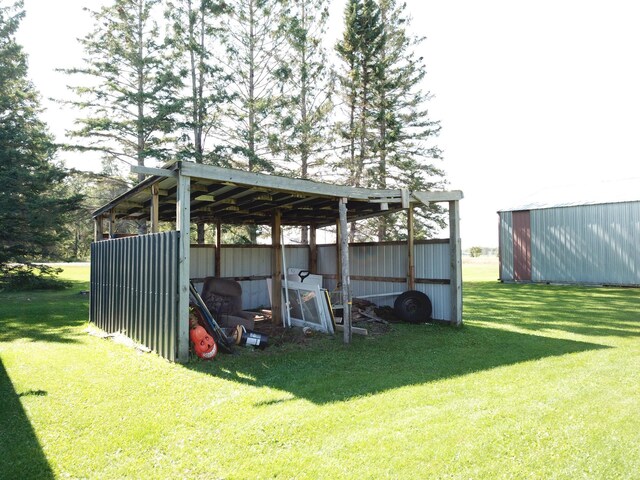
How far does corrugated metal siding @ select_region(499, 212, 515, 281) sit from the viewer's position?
19.4 m

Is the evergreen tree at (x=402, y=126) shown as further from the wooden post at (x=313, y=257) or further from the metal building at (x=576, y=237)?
the wooden post at (x=313, y=257)

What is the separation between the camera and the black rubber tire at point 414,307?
8.27 m

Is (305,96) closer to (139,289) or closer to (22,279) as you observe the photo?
(139,289)

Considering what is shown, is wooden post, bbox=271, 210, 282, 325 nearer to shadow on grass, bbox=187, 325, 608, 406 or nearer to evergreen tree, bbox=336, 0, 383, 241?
shadow on grass, bbox=187, 325, 608, 406

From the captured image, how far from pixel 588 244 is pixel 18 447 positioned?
19357mm

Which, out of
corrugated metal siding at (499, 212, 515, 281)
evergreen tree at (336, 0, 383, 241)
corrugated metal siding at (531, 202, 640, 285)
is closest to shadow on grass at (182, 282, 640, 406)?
corrugated metal siding at (531, 202, 640, 285)

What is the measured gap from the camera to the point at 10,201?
49.2 feet

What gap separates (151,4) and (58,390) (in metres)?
16.4

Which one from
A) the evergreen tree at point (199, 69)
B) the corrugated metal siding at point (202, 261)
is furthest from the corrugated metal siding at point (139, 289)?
the evergreen tree at point (199, 69)

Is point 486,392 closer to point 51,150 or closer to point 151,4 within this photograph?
point 51,150

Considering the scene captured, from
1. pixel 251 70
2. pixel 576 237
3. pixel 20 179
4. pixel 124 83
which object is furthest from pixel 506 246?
pixel 20 179

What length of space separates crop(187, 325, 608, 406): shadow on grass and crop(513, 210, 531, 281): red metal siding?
12.9 metres

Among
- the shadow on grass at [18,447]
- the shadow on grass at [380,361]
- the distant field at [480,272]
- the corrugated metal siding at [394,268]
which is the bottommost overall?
the shadow on grass at [18,447]

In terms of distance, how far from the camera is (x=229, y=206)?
28.8ft
